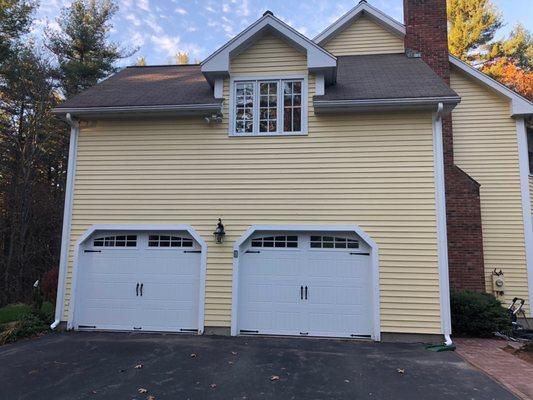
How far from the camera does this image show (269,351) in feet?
24.5

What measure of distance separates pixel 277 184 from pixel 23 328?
657 cm

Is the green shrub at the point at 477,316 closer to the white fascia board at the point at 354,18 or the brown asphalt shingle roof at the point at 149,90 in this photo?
the brown asphalt shingle roof at the point at 149,90

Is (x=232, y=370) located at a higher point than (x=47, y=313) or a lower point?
lower

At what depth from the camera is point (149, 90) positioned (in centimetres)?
1049

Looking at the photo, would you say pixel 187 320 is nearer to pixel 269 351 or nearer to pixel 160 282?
pixel 160 282

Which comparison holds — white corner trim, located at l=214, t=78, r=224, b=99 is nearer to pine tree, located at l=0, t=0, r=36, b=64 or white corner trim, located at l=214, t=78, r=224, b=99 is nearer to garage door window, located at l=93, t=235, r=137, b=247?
garage door window, located at l=93, t=235, r=137, b=247

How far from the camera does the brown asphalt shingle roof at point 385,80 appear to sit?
29.0 ft

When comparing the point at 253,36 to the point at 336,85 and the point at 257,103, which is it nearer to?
the point at 257,103

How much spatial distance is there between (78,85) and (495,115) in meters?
18.9

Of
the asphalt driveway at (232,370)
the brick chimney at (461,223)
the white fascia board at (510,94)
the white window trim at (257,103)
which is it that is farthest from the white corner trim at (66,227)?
the white fascia board at (510,94)

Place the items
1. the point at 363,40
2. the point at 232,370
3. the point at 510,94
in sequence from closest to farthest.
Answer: the point at 232,370 → the point at 510,94 → the point at 363,40

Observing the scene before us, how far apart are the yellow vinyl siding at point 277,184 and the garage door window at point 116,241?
1.49 feet

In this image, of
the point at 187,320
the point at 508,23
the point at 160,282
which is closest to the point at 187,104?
the point at 160,282

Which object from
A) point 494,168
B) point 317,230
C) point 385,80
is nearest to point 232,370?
point 317,230
